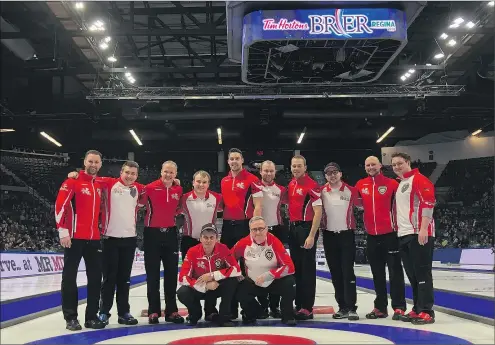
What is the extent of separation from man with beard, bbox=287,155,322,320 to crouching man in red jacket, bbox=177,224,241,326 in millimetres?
798

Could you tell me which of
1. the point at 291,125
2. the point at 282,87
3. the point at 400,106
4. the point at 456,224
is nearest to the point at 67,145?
the point at 291,125

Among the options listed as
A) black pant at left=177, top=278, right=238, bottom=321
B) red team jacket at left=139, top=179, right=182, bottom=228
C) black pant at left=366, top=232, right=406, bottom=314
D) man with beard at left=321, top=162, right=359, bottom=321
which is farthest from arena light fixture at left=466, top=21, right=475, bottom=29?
black pant at left=177, top=278, right=238, bottom=321

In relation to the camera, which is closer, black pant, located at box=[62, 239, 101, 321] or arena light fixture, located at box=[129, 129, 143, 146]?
black pant, located at box=[62, 239, 101, 321]

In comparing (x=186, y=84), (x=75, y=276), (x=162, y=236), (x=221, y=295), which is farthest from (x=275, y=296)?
(x=186, y=84)

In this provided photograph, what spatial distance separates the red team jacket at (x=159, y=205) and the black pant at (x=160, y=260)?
0.07m

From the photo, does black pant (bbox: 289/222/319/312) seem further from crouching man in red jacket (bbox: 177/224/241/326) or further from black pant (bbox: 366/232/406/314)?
crouching man in red jacket (bbox: 177/224/241/326)

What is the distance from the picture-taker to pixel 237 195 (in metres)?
5.12

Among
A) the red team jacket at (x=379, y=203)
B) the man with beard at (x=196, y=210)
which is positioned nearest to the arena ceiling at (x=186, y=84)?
the red team jacket at (x=379, y=203)

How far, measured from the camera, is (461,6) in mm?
12289

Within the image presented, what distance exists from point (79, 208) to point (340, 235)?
2668 mm

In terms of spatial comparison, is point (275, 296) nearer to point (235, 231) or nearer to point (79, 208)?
point (235, 231)

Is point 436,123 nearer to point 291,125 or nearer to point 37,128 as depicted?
point 291,125

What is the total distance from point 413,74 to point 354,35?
839cm

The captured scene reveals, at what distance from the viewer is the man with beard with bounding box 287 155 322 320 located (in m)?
4.98
